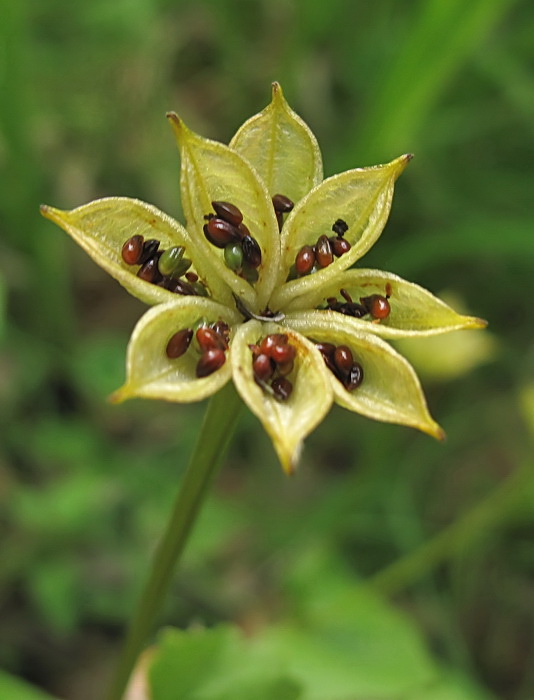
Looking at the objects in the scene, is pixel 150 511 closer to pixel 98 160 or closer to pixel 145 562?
pixel 145 562

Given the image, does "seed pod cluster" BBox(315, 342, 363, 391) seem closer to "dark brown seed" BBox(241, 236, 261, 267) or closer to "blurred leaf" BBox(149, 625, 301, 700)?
"dark brown seed" BBox(241, 236, 261, 267)

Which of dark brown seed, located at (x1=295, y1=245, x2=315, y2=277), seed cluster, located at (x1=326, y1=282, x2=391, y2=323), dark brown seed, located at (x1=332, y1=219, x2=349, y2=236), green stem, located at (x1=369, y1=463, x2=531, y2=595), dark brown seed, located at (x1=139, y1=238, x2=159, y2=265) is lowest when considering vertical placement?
green stem, located at (x1=369, y1=463, x2=531, y2=595)

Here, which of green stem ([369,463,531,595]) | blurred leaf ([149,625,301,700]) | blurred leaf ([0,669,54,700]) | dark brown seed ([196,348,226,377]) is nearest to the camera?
dark brown seed ([196,348,226,377])

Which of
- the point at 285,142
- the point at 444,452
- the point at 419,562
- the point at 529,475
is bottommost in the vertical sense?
the point at 444,452

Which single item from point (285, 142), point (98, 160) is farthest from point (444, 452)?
point (285, 142)

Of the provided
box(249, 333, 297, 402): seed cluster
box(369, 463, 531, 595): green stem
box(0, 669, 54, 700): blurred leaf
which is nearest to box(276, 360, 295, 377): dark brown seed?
box(249, 333, 297, 402): seed cluster

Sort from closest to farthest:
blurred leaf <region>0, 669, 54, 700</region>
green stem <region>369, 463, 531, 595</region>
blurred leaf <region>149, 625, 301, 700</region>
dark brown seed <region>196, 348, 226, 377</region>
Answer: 1. dark brown seed <region>196, 348, 226, 377</region>
2. blurred leaf <region>149, 625, 301, 700</region>
3. blurred leaf <region>0, 669, 54, 700</region>
4. green stem <region>369, 463, 531, 595</region>

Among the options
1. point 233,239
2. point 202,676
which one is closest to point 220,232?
point 233,239
